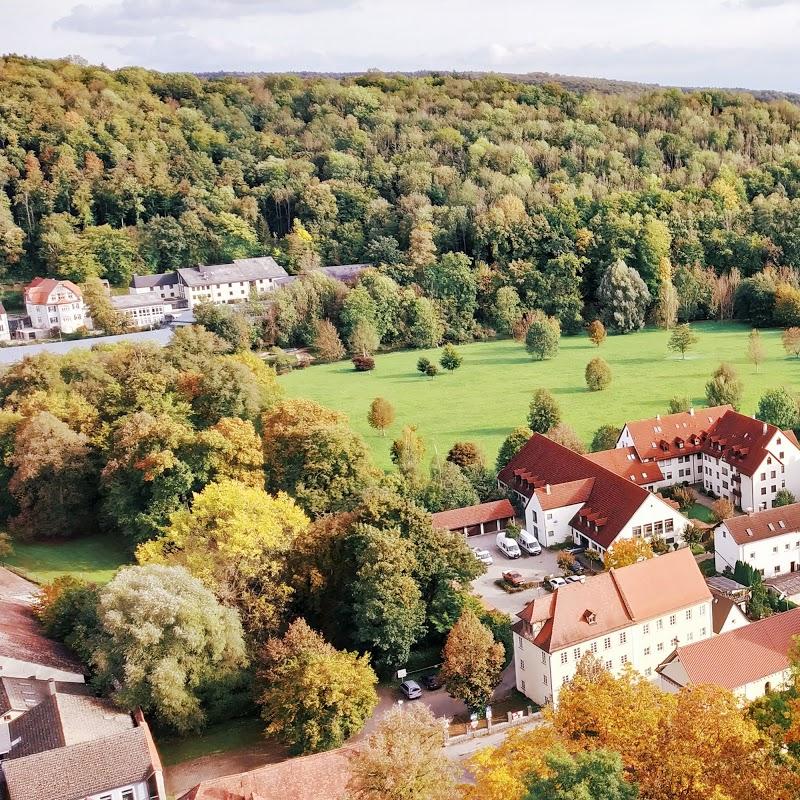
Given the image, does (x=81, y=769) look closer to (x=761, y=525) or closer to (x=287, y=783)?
(x=287, y=783)

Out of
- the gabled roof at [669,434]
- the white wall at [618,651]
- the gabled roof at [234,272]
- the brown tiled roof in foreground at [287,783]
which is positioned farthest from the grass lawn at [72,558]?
the gabled roof at [234,272]

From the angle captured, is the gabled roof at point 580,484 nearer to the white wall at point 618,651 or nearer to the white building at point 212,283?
the white wall at point 618,651

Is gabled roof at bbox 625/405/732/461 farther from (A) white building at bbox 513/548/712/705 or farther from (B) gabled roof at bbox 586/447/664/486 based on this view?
(A) white building at bbox 513/548/712/705

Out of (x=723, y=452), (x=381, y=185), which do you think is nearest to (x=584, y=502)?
(x=723, y=452)

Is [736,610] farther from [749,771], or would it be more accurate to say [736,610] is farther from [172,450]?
[172,450]

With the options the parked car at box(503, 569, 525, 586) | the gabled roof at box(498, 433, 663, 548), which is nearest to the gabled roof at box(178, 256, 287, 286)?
the gabled roof at box(498, 433, 663, 548)

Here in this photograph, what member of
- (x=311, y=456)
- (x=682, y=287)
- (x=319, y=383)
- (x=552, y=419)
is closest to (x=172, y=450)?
(x=311, y=456)

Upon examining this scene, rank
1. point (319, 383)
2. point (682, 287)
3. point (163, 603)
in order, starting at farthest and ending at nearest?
point (682, 287)
point (319, 383)
point (163, 603)
